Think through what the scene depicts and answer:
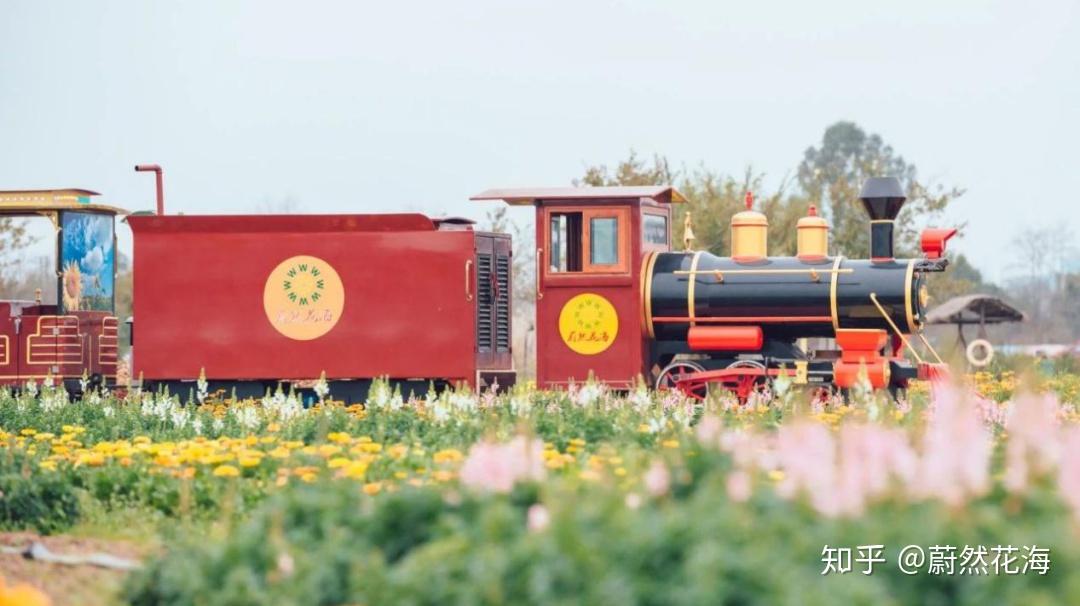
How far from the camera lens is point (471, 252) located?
65.3ft

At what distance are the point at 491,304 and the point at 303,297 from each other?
7.48 ft

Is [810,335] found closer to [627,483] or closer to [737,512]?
[627,483]

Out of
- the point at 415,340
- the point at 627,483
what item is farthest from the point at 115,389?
the point at 627,483

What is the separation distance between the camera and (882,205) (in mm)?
19047

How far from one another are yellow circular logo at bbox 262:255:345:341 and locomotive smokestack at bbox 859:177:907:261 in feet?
20.4

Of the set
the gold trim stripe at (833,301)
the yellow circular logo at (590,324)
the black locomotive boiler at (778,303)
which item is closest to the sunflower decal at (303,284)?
the yellow circular logo at (590,324)

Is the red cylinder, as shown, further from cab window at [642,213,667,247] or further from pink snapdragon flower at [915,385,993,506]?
pink snapdragon flower at [915,385,993,506]

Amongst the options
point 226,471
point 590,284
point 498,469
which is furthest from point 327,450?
point 590,284

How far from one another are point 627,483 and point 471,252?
13.1m

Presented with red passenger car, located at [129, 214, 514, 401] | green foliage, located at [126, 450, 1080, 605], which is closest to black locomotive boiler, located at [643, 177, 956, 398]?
red passenger car, located at [129, 214, 514, 401]

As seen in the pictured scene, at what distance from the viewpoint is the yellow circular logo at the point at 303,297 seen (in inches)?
790

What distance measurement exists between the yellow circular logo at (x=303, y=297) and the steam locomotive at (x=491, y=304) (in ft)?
0.06

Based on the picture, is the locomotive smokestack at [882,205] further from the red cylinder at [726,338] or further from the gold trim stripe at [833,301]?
the red cylinder at [726,338]

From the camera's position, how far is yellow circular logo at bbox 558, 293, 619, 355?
Answer: 61.9ft
